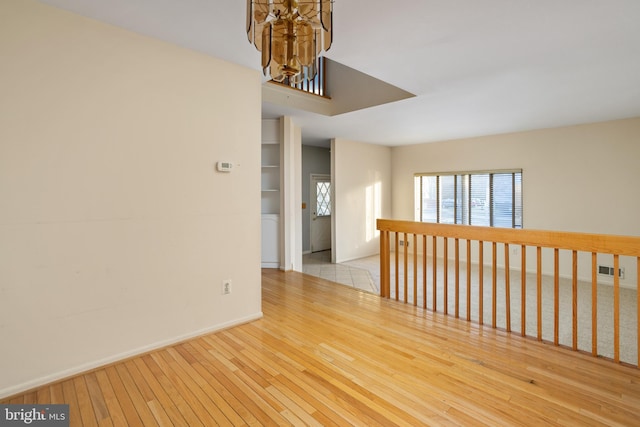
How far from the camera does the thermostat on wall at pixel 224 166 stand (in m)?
2.82

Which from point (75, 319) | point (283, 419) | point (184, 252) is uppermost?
point (184, 252)

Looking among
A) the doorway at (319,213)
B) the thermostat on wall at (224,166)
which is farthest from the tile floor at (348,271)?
the thermostat on wall at (224,166)

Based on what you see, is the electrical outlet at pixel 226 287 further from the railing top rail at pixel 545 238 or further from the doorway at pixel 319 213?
the doorway at pixel 319 213

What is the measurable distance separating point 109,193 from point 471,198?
20.3ft

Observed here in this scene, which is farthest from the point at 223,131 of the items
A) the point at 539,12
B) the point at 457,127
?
the point at 457,127

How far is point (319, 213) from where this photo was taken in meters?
7.39

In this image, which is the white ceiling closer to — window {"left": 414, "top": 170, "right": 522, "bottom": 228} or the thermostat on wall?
the thermostat on wall

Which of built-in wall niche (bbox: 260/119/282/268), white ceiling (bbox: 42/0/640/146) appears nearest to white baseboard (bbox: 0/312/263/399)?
built-in wall niche (bbox: 260/119/282/268)

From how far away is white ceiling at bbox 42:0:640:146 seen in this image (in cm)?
204

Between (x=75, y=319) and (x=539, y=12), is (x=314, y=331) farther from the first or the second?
(x=539, y=12)

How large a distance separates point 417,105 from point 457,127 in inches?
65.7

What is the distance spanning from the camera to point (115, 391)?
78.1 inches

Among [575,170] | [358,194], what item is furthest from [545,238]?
[358,194]

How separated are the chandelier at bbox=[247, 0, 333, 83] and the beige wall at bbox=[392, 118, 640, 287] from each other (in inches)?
216
